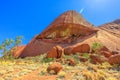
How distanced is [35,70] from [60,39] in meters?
24.5

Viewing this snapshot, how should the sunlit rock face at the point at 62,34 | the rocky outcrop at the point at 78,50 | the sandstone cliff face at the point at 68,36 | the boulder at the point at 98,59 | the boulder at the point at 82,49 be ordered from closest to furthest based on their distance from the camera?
the boulder at the point at 98,59 → the rocky outcrop at the point at 78,50 → the boulder at the point at 82,49 → the sandstone cliff face at the point at 68,36 → the sunlit rock face at the point at 62,34

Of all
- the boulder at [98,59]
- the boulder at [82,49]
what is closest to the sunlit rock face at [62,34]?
the boulder at [82,49]

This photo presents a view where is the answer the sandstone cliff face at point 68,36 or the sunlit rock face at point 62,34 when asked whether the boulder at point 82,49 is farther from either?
the sunlit rock face at point 62,34

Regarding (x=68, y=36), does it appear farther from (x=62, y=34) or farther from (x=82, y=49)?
(x=82, y=49)

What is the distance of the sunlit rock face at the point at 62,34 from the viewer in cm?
4812

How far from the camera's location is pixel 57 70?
23.1 meters

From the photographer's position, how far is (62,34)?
5081 cm

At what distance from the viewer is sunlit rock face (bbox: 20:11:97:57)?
4812 centimetres

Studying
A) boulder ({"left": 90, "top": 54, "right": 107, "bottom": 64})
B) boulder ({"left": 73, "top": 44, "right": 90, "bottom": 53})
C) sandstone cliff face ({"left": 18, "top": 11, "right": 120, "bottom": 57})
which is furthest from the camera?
sandstone cliff face ({"left": 18, "top": 11, "right": 120, "bottom": 57})

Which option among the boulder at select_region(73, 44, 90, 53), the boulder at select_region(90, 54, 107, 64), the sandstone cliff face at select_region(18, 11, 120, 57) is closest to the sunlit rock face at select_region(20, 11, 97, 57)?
the sandstone cliff face at select_region(18, 11, 120, 57)

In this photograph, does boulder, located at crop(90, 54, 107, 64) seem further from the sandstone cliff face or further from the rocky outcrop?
the sandstone cliff face

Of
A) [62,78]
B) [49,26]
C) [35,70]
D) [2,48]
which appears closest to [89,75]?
[62,78]

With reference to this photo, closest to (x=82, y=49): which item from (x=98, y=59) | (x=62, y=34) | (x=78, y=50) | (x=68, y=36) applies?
(x=78, y=50)

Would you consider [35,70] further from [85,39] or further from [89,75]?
[85,39]
